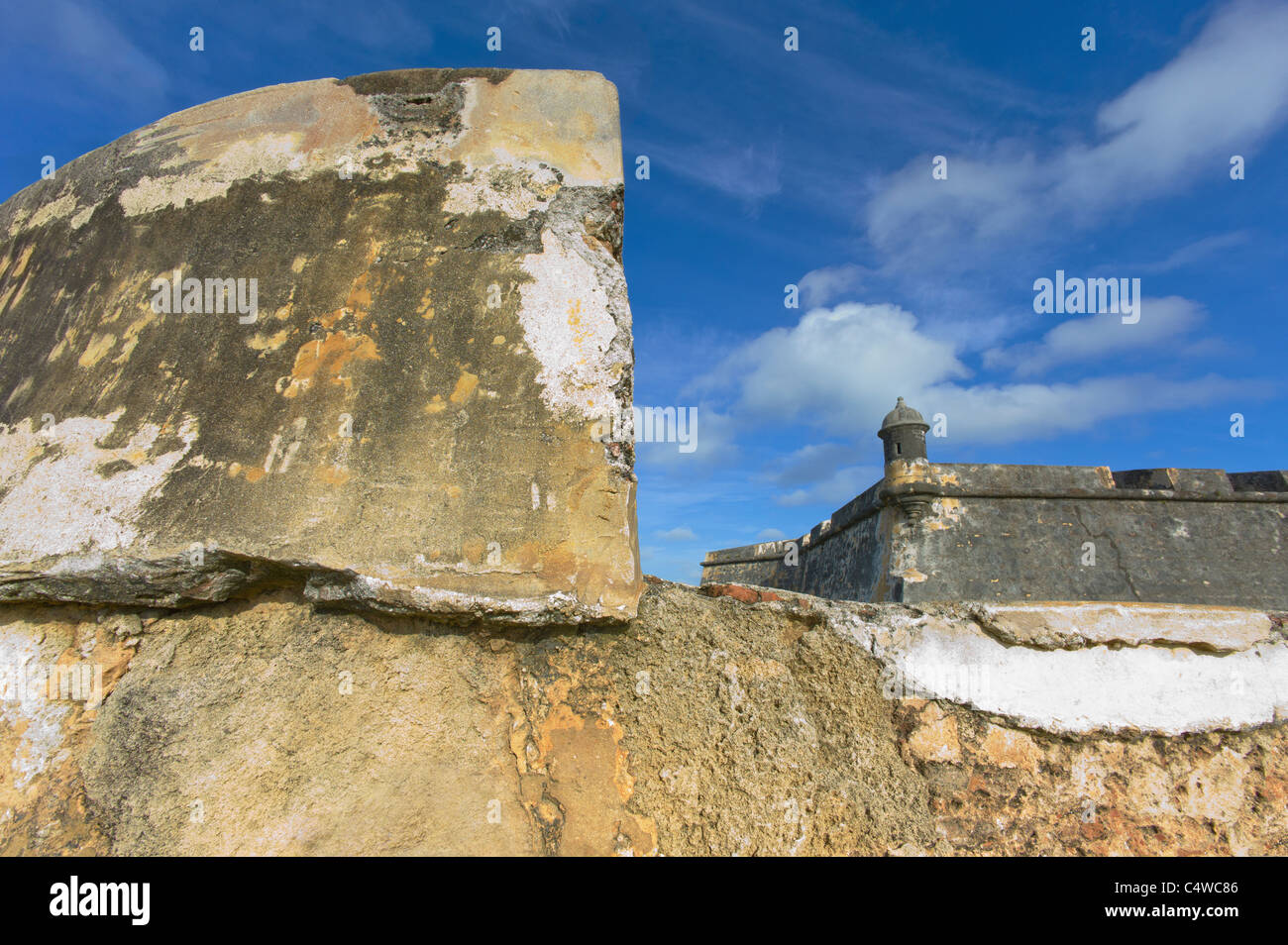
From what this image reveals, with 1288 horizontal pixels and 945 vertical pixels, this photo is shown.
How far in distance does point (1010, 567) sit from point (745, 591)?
9848 mm

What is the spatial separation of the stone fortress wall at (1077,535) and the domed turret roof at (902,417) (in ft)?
2.42

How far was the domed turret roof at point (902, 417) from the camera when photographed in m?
11.3

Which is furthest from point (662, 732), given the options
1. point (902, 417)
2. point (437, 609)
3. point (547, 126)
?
point (902, 417)

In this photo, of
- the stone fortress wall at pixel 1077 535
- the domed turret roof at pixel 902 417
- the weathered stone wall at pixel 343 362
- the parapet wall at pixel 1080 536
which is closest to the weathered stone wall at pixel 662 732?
the weathered stone wall at pixel 343 362

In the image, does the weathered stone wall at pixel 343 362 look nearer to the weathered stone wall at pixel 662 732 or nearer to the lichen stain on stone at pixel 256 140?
the lichen stain on stone at pixel 256 140

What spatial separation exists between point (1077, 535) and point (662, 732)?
11.0 meters

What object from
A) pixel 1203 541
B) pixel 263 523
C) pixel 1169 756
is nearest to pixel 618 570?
pixel 263 523

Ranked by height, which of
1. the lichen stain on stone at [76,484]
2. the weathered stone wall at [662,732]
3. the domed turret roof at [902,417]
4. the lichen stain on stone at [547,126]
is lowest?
the weathered stone wall at [662,732]

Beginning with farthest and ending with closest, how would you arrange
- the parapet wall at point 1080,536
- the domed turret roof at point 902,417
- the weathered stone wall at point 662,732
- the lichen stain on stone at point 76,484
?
the domed turret roof at point 902,417 → the parapet wall at point 1080,536 → the lichen stain on stone at point 76,484 → the weathered stone wall at point 662,732

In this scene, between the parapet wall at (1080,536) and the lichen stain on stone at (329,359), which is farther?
the parapet wall at (1080,536)

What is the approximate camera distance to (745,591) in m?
1.80
